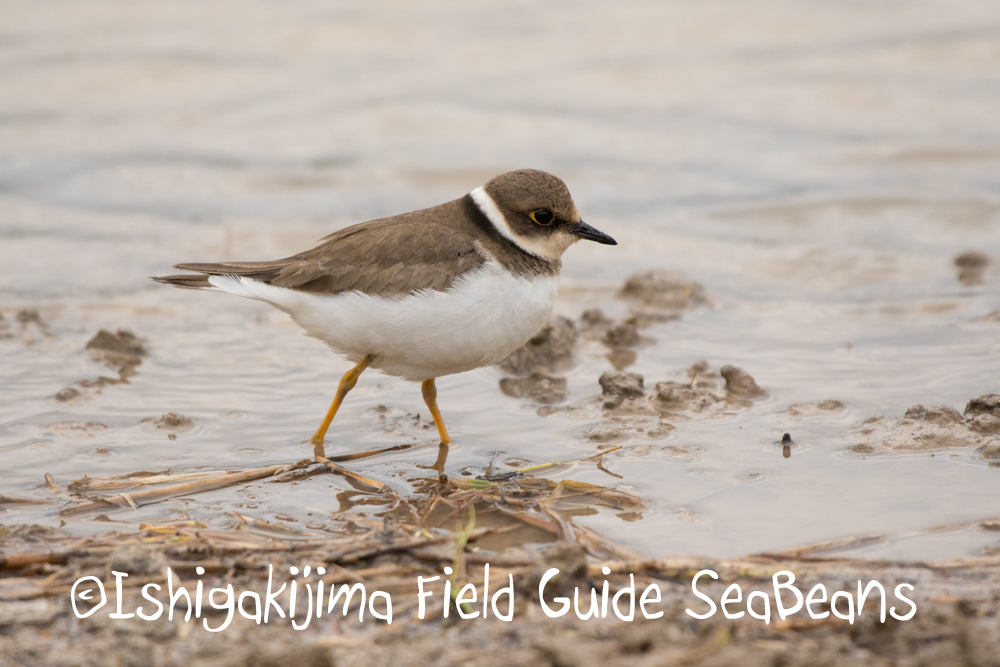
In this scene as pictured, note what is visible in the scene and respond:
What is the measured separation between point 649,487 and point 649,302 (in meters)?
3.24

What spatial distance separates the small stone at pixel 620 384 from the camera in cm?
593

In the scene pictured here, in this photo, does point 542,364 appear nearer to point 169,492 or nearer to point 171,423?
point 171,423

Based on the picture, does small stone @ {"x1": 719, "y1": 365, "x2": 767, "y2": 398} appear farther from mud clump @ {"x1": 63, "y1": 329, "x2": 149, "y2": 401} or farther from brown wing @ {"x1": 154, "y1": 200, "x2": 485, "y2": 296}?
mud clump @ {"x1": 63, "y1": 329, "x2": 149, "y2": 401}

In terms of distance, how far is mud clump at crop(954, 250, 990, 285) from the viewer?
26.8ft

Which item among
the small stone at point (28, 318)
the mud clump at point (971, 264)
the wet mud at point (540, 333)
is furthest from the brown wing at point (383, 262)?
the mud clump at point (971, 264)

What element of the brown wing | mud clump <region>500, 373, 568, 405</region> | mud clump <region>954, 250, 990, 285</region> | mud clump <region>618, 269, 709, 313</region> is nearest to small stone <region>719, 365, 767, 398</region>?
mud clump <region>500, 373, 568, 405</region>

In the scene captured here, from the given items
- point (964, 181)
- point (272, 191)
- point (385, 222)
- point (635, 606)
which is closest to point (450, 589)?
point (635, 606)

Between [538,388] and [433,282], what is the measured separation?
56.2 inches

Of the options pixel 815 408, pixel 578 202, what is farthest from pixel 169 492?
pixel 578 202

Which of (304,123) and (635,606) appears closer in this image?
(635,606)

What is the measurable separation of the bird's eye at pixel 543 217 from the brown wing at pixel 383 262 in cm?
38

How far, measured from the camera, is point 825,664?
3.05 metres

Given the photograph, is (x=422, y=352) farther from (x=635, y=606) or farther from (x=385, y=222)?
(x=635, y=606)

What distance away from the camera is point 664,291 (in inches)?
312
